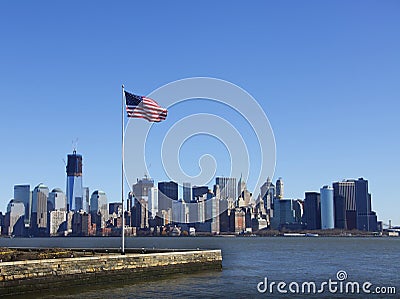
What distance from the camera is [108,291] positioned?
3959 centimetres

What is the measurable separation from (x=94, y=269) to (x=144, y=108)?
45.9ft

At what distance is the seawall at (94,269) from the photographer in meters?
36.1

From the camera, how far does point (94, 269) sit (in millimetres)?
42469

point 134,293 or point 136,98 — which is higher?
point 136,98

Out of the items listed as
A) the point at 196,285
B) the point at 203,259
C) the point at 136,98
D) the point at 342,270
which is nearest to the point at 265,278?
the point at 203,259

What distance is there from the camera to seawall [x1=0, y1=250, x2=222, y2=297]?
36125mm

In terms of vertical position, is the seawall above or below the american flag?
below

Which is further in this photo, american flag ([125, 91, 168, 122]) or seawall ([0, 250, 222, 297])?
american flag ([125, 91, 168, 122])

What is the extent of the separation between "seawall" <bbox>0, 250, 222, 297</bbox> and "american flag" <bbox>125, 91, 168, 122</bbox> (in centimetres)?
1181

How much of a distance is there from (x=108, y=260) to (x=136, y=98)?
45.3ft

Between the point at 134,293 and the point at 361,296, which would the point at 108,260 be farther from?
the point at 361,296

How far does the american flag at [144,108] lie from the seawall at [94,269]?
11.8m

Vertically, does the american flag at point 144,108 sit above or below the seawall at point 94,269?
above

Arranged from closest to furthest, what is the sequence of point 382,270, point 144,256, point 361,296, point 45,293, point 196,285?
point 45,293 → point 361,296 → point 196,285 → point 144,256 → point 382,270
